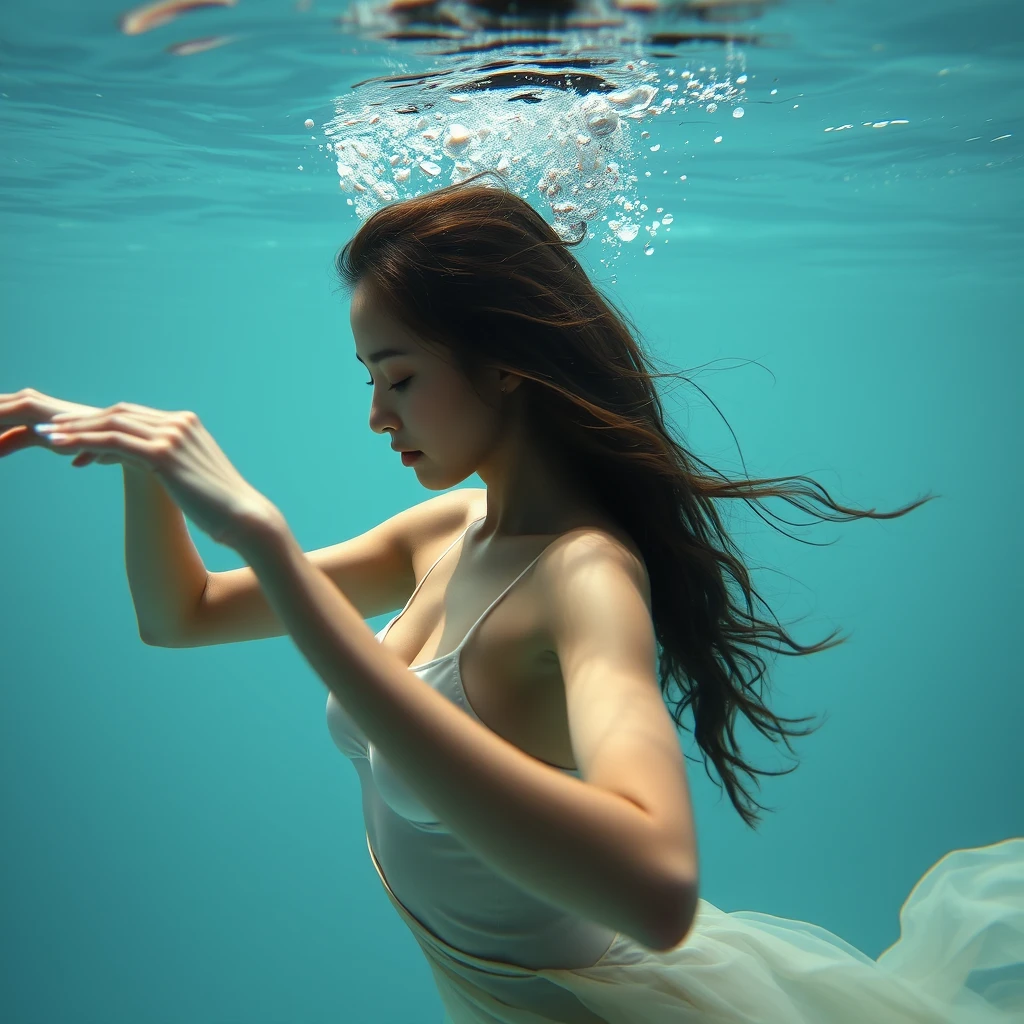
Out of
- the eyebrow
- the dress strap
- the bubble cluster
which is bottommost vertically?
the dress strap

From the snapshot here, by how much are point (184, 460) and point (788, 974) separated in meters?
2.45

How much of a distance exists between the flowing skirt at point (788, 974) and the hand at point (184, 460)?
1599 millimetres

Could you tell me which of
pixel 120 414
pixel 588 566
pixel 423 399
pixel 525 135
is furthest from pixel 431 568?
pixel 525 135

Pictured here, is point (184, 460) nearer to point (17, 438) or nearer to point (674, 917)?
point (17, 438)

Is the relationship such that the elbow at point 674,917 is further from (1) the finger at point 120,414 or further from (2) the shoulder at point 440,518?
(2) the shoulder at point 440,518

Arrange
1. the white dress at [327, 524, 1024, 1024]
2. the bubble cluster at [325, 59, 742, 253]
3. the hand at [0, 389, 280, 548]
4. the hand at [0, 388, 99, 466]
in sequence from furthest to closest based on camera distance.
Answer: the bubble cluster at [325, 59, 742, 253], the white dress at [327, 524, 1024, 1024], the hand at [0, 388, 99, 466], the hand at [0, 389, 280, 548]

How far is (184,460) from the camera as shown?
1.75 m

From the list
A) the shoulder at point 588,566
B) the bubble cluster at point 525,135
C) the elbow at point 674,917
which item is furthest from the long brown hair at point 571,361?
the bubble cluster at point 525,135

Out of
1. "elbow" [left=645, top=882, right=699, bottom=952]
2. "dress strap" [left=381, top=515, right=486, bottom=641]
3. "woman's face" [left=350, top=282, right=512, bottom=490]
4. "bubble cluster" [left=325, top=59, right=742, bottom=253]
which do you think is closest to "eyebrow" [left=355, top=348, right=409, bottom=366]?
"woman's face" [left=350, top=282, right=512, bottom=490]

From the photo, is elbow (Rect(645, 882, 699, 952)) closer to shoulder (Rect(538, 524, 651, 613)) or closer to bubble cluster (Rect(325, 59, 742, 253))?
shoulder (Rect(538, 524, 651, 613))

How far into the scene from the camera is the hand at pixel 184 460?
1.67 meters

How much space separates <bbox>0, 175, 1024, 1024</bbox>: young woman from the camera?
1867 mm

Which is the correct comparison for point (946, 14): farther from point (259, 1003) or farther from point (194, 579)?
point (259, 1003)

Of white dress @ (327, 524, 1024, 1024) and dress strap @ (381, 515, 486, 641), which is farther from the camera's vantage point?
dress strap @ (381, 515, 486, 641)
